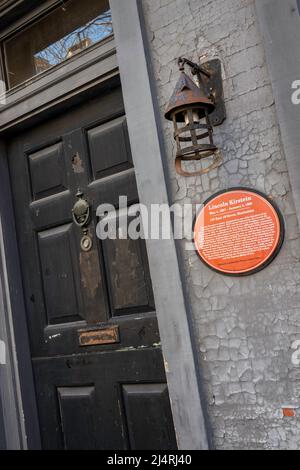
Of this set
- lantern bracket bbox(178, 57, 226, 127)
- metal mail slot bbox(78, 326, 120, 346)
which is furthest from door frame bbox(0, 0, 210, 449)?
metal mail slot bbox(78, 326, 120, 346)

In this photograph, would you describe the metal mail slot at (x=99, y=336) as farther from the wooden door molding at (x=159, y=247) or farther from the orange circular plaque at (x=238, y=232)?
the orange circular plaque at (x=238, y=232)

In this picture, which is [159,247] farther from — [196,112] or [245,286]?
[196,112]

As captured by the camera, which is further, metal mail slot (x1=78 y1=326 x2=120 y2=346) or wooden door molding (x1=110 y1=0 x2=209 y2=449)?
metal mail slot (x1=78 y1=326 x2=120 y2=346)

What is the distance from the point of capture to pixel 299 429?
183cm

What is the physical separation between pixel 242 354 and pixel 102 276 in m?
1.00

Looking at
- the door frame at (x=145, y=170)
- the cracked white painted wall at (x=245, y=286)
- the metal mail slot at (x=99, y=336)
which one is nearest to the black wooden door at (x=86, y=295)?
the metal mail slot at (x=99, y=336)

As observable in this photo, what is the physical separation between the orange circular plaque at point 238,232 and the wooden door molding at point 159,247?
0.56 feet

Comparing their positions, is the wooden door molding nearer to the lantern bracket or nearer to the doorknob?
the lantern bracket

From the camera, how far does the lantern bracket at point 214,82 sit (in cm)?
204

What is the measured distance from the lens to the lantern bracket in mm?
2039

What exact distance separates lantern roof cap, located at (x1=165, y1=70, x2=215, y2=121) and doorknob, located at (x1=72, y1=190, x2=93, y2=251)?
3.16ft
